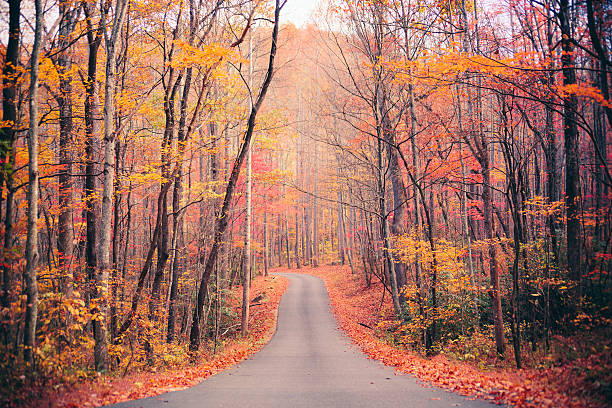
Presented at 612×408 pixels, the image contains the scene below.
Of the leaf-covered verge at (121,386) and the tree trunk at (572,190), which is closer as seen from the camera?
the leaf-covered verge at (121,386)

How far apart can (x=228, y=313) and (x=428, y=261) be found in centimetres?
1106

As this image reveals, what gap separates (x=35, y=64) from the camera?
706 cm

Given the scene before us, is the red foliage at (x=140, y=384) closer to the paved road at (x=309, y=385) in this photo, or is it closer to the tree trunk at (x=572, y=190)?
the paved road at (x=309, y=385)

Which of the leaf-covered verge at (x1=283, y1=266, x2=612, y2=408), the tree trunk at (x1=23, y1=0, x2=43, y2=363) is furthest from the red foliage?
the leaf-covered verge at (x1=283, y1=266, x2=612, y2=408)

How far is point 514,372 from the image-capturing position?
25.4 feet

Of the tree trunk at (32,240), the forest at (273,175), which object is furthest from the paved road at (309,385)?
the tree trunk at (32,240)

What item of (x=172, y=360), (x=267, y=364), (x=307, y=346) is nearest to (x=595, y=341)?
(x=267, y=364)

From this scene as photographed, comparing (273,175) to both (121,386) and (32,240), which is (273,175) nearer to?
(32,240)

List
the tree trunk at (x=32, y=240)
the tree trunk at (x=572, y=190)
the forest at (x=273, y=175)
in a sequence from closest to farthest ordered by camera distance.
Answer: the tree trunk at (x=32, y=240) < the forest at (x=273, y=175) < the tree trunk at (x=572, y=190)

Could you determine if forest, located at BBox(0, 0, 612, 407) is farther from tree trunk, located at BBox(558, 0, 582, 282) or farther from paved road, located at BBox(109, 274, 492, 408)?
paved road, located at BBox(109, 274, 492, 408)

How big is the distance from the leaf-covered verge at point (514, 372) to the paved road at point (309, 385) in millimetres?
484

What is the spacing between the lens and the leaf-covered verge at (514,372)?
5.24 meters

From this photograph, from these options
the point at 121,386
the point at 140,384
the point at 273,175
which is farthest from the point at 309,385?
the point at 273,175

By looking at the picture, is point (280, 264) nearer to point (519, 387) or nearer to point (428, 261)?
point (428, 261)
